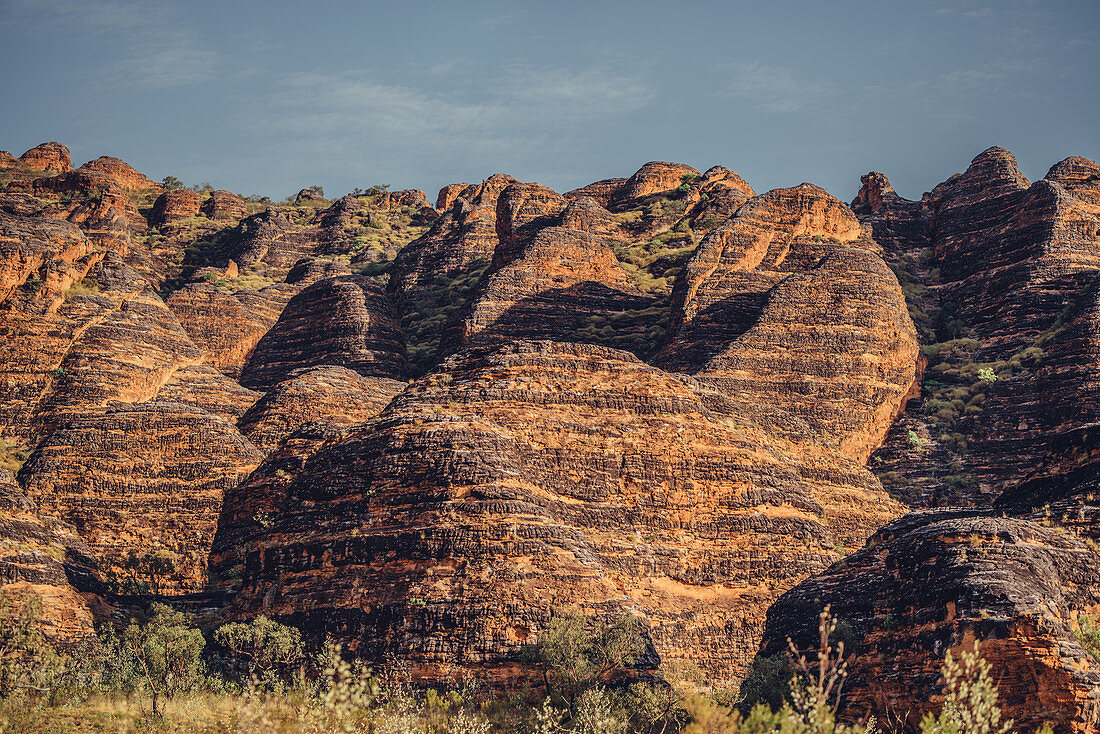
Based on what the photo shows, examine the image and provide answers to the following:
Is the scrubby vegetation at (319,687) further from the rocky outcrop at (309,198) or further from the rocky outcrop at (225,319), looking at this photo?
the rocky outcrop at (309,198)

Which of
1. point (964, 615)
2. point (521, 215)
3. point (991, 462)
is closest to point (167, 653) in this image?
point (964, 615)

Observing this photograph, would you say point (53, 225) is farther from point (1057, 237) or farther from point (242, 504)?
point (1057, 237)

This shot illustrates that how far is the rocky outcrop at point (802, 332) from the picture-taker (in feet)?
206

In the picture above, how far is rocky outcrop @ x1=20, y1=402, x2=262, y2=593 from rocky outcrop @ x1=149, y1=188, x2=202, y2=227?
75845 millimetres

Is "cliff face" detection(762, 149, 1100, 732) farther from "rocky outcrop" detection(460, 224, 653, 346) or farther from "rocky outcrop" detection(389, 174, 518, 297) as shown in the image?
"rocky outcrop" detection(389, 174, 518, 297)

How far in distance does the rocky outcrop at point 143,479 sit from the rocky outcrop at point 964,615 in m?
26.0

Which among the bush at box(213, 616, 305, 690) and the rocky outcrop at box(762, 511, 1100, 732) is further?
the bush at box(213, 616, 305, 690)

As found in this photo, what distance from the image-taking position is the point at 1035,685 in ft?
97.9

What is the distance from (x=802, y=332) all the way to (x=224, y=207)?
8680 centimetres

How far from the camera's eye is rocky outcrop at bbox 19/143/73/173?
134625 mm

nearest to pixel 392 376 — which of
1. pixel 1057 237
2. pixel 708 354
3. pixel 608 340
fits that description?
pixel 608 340

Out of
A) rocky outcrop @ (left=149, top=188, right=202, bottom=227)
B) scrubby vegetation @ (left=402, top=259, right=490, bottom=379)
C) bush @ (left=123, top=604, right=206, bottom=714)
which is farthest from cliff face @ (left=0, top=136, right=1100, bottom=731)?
rocky outcrop @ (left=149, top=188, right=202, bottom=227)

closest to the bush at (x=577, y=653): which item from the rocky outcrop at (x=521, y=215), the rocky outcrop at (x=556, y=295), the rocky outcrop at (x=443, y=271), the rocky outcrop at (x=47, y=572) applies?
the rocky outcrop at (x=47, y=572)

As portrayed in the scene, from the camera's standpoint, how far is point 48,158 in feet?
445
